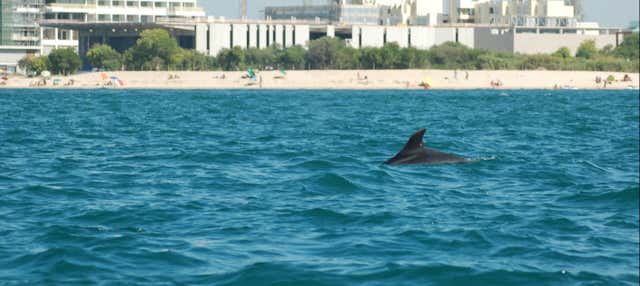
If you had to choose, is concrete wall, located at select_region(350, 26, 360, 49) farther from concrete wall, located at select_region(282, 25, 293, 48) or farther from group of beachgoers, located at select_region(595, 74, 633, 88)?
group of beachgoers, located at select_region(595, 74, 633, 88)

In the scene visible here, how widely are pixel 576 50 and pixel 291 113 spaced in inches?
4719

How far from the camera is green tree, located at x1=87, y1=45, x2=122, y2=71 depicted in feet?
548

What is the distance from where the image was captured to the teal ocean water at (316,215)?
1642 centimetres

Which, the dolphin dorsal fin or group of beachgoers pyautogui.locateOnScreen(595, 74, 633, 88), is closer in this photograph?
the dolphin dorsal fin

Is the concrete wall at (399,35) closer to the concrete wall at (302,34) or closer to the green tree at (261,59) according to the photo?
the concrete wall at (302,34)

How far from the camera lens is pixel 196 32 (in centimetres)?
17312

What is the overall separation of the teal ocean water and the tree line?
12385cm

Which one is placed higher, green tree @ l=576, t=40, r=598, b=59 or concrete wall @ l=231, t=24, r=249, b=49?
concrete wall @ l=231, t=24, r=249, b=49

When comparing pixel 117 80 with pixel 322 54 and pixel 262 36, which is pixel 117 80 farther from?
pixel 262 36

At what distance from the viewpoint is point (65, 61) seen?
6496 inches

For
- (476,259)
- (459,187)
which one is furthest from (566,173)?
(476,259)

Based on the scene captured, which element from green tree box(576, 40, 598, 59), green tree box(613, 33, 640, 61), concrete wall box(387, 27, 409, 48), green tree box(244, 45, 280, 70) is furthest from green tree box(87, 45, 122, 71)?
green tree box(613, 33, 640, 61)

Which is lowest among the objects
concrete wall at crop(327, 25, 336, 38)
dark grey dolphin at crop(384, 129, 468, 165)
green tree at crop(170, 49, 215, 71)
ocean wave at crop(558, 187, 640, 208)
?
ocean wave at crop(558, 187, 640, 208)

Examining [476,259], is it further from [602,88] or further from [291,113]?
[602,88]
